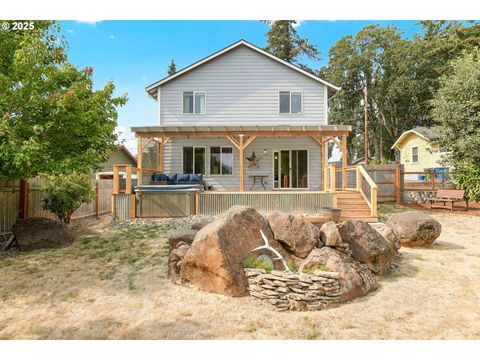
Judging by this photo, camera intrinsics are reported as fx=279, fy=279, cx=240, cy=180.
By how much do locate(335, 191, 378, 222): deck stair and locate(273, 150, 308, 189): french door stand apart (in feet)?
10.6

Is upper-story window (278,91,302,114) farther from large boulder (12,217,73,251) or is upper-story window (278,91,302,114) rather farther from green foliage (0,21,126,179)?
large boulder (12,217,73,251)

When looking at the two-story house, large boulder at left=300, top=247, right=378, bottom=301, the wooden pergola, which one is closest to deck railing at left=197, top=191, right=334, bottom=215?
the wooden pergola

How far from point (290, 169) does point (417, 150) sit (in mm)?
12643

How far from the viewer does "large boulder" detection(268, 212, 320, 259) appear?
434 centimetres

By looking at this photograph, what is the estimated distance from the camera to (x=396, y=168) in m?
11.9

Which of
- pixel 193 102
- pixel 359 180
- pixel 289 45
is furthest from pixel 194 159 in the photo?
pixel 289 45

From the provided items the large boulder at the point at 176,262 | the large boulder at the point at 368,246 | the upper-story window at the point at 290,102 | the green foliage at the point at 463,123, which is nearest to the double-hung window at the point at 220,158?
the upper-story window at the point at 290,102

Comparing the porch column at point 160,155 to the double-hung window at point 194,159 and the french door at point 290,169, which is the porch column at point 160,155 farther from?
the french door at point 290,169

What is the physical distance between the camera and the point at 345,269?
390cm

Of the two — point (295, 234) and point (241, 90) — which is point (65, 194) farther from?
point (241, 90)

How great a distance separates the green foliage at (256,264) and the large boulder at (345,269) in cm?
49

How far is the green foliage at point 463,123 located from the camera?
411 inches
